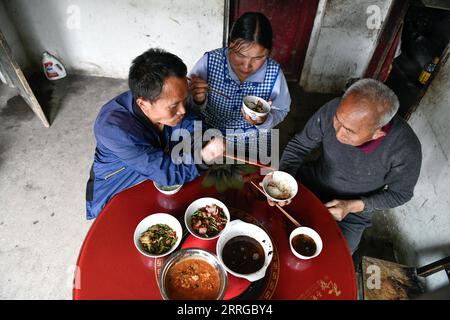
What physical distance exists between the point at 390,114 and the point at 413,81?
3.05m

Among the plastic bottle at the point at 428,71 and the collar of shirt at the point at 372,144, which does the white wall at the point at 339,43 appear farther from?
the collar of shirt at the point at 372,144

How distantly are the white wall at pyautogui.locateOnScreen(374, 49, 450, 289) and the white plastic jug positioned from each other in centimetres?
Result: 547

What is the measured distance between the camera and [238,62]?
2.77 metres

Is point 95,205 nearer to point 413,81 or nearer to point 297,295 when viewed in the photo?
point 297,295

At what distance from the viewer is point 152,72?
2037 millimetres

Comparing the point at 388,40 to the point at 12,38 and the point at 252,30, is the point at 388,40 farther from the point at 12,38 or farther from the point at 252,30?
the point at 12,38

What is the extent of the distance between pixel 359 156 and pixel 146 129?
1.74 metres

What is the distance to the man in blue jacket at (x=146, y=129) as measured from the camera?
2086mm

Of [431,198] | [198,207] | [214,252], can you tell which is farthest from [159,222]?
[431,198]

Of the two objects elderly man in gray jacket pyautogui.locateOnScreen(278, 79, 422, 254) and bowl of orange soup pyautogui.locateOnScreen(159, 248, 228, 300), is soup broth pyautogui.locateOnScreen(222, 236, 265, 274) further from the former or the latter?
elderly man in gray jacket pyautogui.locateOnScreen(278, 79, 422, 254)

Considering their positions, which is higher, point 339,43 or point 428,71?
point 428,71

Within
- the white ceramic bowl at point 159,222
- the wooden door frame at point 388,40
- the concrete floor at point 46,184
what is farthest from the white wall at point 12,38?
the wooden door frame at point 388,40

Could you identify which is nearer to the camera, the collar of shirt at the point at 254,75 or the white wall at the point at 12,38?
the collar of shirt at the point at 254,75

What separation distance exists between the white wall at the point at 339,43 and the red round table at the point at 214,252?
331cm
